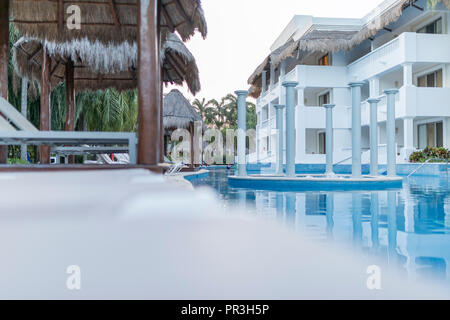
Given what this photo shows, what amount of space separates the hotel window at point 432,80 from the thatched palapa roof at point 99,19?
1459 centimetres

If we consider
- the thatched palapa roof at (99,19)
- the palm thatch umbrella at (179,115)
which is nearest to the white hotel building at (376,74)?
the palm thatch umbrella at (179,115)

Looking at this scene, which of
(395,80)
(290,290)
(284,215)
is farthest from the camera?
(395,80)

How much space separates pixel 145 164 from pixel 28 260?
4.82 ft

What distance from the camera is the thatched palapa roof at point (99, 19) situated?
16.5 ft

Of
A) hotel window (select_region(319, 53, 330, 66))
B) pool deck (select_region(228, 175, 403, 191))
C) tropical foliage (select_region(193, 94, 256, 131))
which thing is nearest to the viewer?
pool deck (select_region(228, 175, 403, 191))

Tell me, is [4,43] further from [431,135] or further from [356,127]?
[431,135]

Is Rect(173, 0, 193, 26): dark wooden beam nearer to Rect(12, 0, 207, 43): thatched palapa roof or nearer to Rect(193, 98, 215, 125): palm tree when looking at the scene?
Rect(12, 0, 207, 43): thatched palapa roof

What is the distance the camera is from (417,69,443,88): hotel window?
53.8 ft

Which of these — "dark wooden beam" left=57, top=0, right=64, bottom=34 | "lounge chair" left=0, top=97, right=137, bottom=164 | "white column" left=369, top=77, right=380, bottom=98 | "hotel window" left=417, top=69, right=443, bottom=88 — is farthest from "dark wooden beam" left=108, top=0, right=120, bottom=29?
"white column" left=369, top=77, right=380, bottom=98

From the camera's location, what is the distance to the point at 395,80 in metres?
19.0

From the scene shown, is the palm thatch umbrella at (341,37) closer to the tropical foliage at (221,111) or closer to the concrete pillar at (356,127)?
the concrete pillar at (356,127)

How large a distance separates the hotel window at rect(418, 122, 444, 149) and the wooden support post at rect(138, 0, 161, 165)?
16036mm
